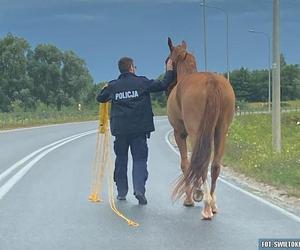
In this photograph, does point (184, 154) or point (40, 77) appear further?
point (40, 77)

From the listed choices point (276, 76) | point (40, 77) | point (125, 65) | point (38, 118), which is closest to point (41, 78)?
point (40, 77)

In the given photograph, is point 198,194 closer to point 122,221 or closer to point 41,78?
point 122,221

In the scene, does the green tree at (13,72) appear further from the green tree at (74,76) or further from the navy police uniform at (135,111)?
the navy police uniform at (135,111)

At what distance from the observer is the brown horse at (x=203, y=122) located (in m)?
8.52

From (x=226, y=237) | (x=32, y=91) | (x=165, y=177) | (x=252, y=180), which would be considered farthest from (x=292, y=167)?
(x=32, y=91)

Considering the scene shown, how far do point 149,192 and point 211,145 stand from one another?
8.88ft

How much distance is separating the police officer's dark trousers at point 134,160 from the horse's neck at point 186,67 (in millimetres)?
1082

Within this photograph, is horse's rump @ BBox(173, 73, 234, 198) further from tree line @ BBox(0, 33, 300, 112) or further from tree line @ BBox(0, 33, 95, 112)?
tree line @ BBox(0, 33, 95, 112)

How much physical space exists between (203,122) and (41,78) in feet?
259

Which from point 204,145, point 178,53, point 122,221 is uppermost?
point 178,53

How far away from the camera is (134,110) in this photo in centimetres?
982

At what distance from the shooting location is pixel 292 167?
14258 millimetres

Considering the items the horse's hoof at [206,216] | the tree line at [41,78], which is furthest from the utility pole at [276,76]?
the tree line at [41,78]

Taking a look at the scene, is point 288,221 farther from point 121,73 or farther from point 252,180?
point 252,180
